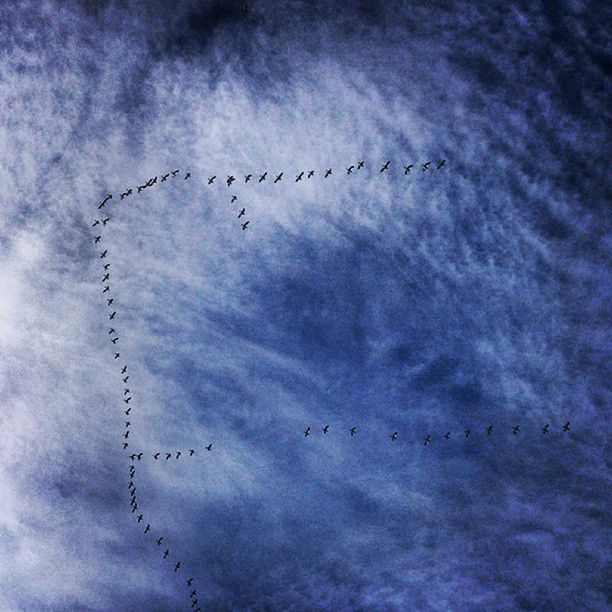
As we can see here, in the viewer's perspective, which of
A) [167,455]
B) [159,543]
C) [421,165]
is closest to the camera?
[421,165]

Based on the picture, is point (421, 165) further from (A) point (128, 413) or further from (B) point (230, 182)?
(A) point (128, 413)

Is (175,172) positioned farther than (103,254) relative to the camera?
No

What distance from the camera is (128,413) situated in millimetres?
65062

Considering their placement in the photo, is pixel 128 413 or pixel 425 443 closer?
pixel 425 443

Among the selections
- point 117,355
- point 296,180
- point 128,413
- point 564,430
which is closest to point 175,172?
point 296,180

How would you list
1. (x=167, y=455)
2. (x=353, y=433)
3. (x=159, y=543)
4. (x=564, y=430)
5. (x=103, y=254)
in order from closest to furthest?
(x=564, y=430) < (x=103, y=254) < (x=353, y=433) < (x=167, y=455) < (x=159, y=543)

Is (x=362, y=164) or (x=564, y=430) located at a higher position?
(x=362, y=164)

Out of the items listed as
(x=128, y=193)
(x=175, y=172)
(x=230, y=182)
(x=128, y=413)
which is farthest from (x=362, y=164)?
(x=128, y=413)

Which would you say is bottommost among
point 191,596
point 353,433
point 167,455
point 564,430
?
Result: point 191,596

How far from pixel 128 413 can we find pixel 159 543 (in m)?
19.6

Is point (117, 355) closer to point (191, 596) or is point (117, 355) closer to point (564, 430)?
point (191, 596)

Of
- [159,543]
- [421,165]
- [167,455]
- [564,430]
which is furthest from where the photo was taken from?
[159,543]

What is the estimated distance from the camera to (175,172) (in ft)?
173

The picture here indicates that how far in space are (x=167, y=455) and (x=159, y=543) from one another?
46.3ft
